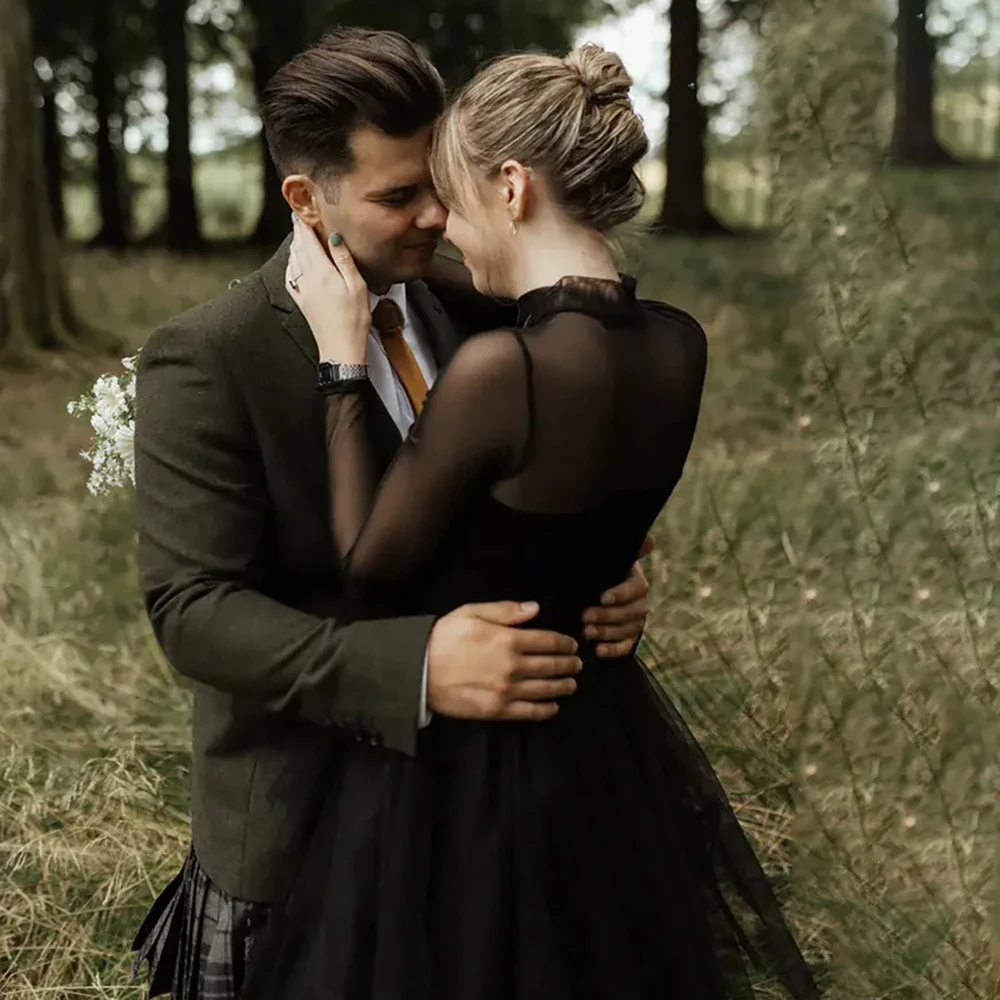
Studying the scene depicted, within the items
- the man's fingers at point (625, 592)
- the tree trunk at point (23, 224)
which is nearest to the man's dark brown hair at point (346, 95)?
the man's fingers at point (625, 592)

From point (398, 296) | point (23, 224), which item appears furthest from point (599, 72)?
point (23, 224)

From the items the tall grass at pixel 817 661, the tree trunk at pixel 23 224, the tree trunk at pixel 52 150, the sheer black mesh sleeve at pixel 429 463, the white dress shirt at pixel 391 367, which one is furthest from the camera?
the tree trunk at pixel 52 150

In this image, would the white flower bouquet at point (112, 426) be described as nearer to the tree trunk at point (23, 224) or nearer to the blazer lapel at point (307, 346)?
the blazer lapel at point (307, 346)

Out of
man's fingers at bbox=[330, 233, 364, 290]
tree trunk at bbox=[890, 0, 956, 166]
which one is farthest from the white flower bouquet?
tree trunk at bbox=[890, 0, 956, 166]

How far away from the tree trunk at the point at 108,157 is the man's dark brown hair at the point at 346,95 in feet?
32.5

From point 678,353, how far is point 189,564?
0.75 meters

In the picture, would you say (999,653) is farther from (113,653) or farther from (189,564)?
(113,653)

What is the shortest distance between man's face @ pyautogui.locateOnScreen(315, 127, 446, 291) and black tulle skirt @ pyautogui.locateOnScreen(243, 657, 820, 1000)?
694mm

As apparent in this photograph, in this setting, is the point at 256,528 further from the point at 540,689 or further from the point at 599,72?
the point at 599,72

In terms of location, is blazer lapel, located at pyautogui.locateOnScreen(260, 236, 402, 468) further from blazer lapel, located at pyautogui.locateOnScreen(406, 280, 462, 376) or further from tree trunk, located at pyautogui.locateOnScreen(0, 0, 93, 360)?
tree trunk, located at pyautogui.locateOnScreen(0, 0, 93, 360)

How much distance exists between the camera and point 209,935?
2.30m

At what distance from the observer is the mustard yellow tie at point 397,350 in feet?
7.07

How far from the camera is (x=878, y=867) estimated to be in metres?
3.13

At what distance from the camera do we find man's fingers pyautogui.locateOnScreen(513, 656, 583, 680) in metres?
1.85
